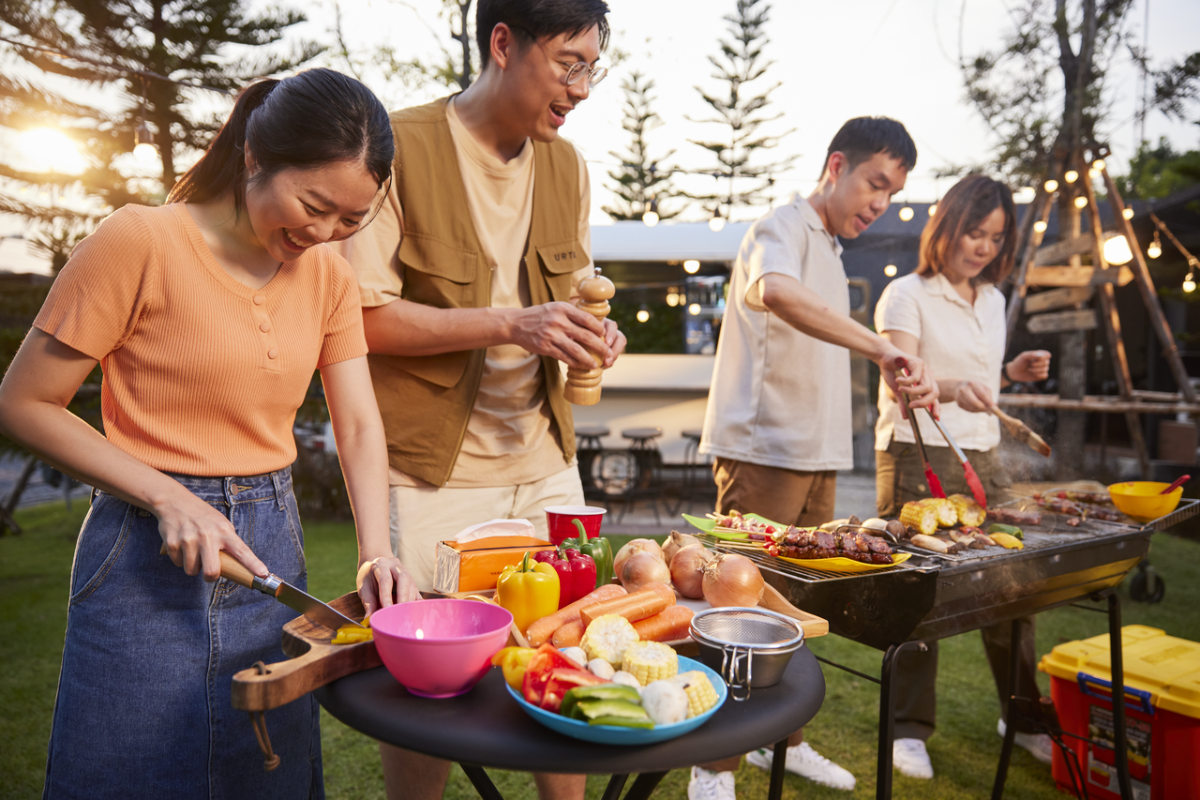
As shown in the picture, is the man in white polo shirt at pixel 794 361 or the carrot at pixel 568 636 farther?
the man in white polo shirt at pixel 794 361

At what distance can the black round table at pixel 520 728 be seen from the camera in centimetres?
91

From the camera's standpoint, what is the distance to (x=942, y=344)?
9.86 ft

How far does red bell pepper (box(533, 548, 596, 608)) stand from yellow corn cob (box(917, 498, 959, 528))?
1.31 meters

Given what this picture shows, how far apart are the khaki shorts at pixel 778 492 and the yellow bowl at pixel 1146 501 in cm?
97

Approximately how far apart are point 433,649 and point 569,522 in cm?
69

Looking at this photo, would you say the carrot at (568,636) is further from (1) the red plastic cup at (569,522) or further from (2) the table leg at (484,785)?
(1) the red plastic cup at (569,522)

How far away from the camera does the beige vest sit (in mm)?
1868

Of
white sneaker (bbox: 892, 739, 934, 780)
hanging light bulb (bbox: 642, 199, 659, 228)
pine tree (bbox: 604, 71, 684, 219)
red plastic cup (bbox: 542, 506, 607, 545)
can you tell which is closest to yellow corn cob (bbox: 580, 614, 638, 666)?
red plastic cup (bbox: 542, 506, 607, 545)

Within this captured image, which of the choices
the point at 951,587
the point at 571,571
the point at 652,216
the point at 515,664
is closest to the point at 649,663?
the point at 515,664

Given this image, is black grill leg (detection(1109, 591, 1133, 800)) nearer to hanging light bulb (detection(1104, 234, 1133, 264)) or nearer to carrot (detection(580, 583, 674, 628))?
carrot (detection(580, 583, 674, 628))

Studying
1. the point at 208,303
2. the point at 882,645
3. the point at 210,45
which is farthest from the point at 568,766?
the point at 210,45

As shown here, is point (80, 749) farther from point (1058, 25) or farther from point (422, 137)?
point (1058, 25)

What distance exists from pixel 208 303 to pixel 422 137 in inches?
31.1

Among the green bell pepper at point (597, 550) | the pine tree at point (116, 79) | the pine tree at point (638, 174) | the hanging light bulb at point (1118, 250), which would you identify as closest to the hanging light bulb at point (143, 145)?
the pine tree at point (116, 79)
